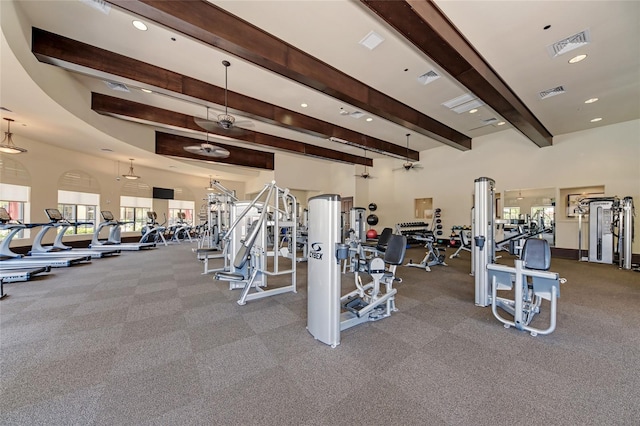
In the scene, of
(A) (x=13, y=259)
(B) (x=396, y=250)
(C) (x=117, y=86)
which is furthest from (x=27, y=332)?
(A) (x=13, y=259)

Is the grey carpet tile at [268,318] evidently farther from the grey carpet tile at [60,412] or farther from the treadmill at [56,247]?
the treadmill at [56,247]

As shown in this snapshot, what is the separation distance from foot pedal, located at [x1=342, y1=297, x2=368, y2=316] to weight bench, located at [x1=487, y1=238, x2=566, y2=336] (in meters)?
1.48

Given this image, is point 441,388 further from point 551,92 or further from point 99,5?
point 551,92

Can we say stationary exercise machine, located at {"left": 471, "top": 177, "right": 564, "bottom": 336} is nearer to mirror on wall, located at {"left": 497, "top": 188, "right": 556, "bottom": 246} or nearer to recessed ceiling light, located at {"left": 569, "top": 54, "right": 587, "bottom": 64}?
recessed ceiling light, located at {"left": 569, "top": 54, "right": 587, "bottom": 64}

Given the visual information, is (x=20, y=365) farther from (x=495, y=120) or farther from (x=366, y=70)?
(x=495, y=120)

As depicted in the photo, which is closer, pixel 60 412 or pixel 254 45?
pixel 60 412

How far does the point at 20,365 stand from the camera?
202 cm

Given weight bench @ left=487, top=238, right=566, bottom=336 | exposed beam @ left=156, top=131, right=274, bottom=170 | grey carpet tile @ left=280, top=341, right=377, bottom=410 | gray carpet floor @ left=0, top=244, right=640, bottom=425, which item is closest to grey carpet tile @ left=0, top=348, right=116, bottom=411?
gray carpet floor @ left=0, top=244, right=640, bottom=425

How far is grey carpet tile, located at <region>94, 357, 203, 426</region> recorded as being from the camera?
5.02 ft

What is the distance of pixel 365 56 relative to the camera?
3.93m

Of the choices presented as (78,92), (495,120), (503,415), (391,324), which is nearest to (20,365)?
(391,324)

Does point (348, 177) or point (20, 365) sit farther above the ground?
point (348, 177)

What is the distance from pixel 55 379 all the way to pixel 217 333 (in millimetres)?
1187

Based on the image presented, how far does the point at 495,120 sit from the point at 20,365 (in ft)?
31.4
